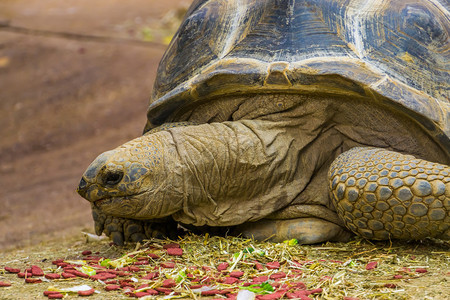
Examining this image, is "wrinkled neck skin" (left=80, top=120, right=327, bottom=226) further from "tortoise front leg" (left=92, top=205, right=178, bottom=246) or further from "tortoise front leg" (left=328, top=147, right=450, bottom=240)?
"tortoise front leg" (left=328, top=147, right=450, bottom=240)

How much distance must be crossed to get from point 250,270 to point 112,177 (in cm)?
87

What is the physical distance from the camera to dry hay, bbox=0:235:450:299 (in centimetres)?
268

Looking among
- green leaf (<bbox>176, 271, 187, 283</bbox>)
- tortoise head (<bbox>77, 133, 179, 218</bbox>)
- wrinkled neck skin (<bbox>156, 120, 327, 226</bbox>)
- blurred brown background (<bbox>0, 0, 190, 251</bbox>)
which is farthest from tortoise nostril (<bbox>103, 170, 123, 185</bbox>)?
blurred brown background (<bbox>0, 0, 190, 251</bbox>)

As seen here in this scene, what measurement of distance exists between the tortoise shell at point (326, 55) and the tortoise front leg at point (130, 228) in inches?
28.4

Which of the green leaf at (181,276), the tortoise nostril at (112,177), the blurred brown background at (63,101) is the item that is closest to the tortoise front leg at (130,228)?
the tortoise nostril at (112,177)

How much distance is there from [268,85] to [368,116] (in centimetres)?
61

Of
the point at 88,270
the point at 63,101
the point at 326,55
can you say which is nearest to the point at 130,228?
the point at 88,270

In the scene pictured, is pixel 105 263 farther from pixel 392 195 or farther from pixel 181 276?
pixel 392 195

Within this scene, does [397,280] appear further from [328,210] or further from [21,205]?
[21,205]

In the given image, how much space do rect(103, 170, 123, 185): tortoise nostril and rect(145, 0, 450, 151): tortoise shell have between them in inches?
29.4

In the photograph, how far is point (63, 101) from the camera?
449 inches

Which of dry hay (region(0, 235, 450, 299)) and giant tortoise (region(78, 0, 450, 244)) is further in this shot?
giant tortoise (region(78, 0, 450, 244))

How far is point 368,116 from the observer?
3.65 metres

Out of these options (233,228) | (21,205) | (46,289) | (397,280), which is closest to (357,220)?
(397,280)
